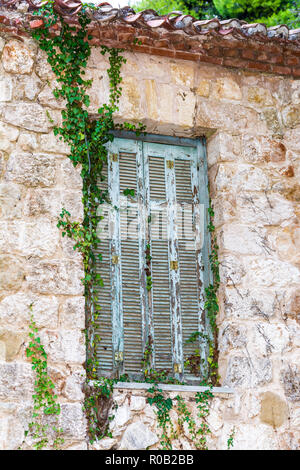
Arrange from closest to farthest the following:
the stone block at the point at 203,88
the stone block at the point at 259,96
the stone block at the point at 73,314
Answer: the stone block at the point at 73,314 → the stone block at the point at 203,88 → the stone block at the point at 259,96

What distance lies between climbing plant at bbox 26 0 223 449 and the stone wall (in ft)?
0.24

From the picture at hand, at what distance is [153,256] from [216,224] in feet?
1.88

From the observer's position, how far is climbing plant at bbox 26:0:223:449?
5.34 meters

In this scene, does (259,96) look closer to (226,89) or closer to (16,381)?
(226,89)

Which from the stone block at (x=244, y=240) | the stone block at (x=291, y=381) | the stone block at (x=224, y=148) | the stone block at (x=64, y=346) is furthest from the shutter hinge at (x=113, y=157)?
the stone block at (x=291, y=381)

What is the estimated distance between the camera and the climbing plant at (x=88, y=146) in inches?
210

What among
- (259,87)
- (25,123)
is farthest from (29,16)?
(259,87)

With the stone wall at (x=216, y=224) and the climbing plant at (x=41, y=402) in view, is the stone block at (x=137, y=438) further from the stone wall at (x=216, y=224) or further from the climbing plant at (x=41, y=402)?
the climbing plant at (x=41, y=402)

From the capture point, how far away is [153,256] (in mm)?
5781

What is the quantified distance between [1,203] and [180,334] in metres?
1.63

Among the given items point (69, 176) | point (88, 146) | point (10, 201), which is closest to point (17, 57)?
point (88, 146)

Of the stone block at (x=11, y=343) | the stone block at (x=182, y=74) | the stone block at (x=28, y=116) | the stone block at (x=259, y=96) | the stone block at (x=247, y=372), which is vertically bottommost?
the stone block at (x=247, y=372)

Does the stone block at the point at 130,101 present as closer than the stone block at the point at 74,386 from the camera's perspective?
No

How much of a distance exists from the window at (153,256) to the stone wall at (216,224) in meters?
0.19
